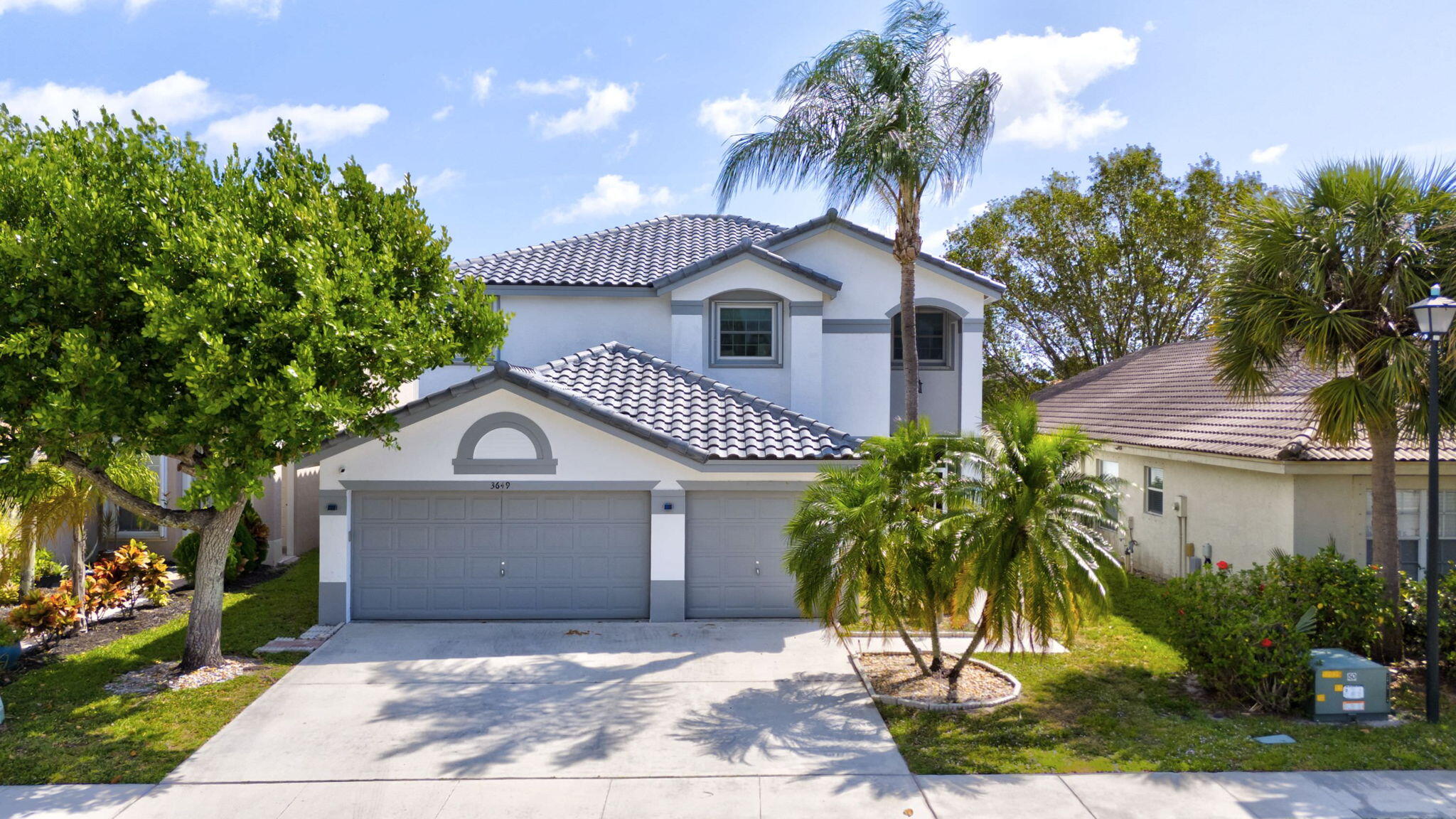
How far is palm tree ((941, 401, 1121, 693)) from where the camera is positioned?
881cm

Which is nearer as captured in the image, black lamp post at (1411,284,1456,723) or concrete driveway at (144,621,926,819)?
concrete driveway at (144,621,926,819)

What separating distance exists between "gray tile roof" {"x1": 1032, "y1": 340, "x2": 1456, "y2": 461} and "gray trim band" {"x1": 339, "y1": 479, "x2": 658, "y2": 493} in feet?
26.8

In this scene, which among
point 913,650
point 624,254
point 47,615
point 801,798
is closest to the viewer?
point 801,798

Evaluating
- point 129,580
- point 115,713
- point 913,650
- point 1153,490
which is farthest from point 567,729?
point 1153,490

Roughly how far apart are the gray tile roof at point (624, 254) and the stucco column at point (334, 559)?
509 cm

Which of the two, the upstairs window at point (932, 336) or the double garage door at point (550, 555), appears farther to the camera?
the upstairs window at point (932, 336)

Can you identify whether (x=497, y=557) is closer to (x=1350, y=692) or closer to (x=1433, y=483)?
(x=1350, y=692)

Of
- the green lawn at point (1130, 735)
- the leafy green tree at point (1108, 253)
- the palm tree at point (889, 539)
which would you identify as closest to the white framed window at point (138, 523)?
the palm tree at point (889, 539)

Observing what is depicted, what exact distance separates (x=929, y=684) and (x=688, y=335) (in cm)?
886

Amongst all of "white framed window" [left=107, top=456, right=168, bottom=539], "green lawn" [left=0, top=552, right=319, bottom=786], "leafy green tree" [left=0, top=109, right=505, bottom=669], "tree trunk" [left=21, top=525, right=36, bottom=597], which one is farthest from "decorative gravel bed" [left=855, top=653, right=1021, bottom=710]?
"white framed window" [left=107, top=456, right=168, bottom=539]

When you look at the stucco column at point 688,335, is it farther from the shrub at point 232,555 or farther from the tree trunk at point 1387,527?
the tree trunk at point 1387,527

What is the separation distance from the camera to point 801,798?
734 cm

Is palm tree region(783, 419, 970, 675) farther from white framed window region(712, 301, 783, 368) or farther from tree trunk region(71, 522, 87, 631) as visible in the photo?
tree trunk region(71, 522, 87, 631)

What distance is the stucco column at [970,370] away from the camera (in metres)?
17.8
